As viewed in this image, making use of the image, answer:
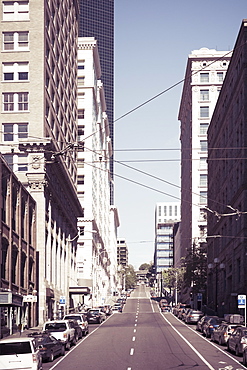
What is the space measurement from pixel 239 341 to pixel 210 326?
1568cm

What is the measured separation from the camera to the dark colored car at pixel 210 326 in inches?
2083

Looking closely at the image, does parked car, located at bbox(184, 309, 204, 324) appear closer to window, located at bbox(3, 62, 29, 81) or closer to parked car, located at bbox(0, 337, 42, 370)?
window, located at bbox(3, 62, 29, 81)

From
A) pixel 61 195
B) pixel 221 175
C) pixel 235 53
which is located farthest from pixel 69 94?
pixel 235 53

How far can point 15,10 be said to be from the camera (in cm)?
7581

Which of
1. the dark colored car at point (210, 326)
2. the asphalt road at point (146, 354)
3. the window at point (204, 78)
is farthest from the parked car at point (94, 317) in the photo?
the window at point (204, 78)

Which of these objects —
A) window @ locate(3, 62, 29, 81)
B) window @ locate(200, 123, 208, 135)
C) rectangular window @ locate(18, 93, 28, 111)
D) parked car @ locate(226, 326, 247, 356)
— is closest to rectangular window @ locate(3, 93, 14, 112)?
rectangular window @ locate(18, 93, 28, 111)

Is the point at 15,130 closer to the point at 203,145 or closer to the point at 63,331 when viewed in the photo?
the point at 63,331

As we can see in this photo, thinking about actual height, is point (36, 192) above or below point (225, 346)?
above

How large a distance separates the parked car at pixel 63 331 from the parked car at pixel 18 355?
44.9 feet

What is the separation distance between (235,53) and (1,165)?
35.9m

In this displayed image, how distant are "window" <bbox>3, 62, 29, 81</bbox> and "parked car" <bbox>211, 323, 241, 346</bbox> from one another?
38.6 meters

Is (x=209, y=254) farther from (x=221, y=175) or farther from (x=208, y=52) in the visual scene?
(x=208, y=52)

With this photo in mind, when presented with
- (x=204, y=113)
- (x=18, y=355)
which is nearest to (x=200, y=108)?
(x=204, y=113)

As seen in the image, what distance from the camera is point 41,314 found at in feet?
230
